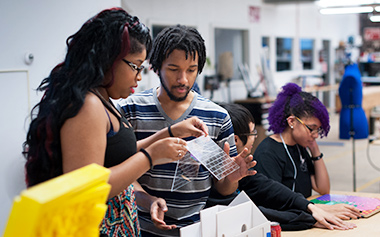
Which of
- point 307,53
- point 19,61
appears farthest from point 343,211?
point 307,53

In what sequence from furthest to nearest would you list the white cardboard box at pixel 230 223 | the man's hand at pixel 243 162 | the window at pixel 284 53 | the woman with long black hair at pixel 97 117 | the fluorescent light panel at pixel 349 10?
the window at pixel 284 53 → the fluorescent light panel at pixel 349 10 → the man's hand at pixel 243 162 → the white cardboard box at pixel 230 223 → the woman with long black hair at pixel 97 117

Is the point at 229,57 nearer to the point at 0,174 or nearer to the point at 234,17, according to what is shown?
the point at 234,17

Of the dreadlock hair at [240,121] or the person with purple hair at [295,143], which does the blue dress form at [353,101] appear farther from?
the dreadlock hair at [240,121]

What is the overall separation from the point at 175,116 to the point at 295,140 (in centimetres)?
121

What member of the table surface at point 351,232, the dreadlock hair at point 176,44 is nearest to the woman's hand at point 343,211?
the table surface at point 351,232

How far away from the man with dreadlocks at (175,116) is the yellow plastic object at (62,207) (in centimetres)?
79

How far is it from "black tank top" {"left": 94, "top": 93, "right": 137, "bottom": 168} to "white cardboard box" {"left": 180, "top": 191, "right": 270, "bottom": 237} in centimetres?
34

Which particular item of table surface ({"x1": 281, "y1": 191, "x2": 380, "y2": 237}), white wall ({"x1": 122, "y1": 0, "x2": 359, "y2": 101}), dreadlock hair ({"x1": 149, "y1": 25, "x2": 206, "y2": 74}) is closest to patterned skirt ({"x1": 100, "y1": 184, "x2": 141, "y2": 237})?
dreadlock hair ({"x1": 149, "y1": 25, "x2": 206, "y2": 74})

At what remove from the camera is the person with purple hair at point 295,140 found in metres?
2.71

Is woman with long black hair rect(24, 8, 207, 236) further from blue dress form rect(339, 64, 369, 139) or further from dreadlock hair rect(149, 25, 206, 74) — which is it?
blue dress form rect(339, 64, 369, 139)

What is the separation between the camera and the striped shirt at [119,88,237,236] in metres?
1.87

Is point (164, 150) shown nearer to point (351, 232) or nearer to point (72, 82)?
point (72, 82)

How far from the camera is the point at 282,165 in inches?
106

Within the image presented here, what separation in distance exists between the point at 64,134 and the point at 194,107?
0.81 m
